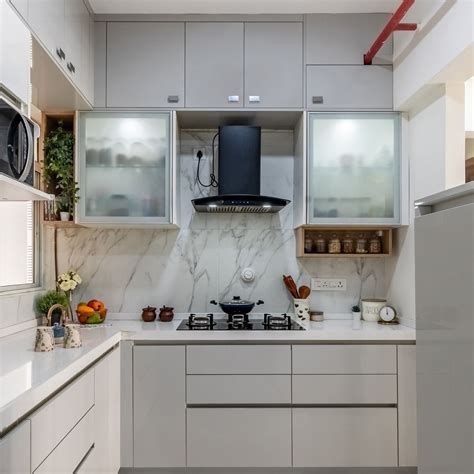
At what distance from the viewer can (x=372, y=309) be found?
292 cm

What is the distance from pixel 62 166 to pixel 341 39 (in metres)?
1.89

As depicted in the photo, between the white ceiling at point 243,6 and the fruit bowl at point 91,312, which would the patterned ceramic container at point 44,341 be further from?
the white ceiling at point 243,6

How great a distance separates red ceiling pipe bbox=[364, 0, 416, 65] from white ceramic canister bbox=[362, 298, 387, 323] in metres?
1.52

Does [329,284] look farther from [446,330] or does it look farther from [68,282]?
[446,330]

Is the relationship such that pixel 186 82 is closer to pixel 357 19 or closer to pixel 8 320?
pixel 357 19

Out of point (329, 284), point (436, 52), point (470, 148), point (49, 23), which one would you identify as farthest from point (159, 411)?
point (470, 148)

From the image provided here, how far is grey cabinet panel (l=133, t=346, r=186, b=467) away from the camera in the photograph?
2.44 m

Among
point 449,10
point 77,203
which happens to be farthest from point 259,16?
point 77,203

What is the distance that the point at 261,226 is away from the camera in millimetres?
3121

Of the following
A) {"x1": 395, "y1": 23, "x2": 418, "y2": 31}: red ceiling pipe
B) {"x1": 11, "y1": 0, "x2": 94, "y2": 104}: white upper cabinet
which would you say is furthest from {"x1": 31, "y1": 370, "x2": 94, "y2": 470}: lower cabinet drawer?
{"x1": 395, "y1": 23, "x2": 418, "y2": 31}: red ceiling pipe

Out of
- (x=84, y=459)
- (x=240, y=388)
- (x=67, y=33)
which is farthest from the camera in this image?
(x=240, y=388)

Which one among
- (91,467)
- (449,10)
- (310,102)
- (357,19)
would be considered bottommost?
(91,467)

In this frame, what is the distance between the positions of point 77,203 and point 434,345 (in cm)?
222

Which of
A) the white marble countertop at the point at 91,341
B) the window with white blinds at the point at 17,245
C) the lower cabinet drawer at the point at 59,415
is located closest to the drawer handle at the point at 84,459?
the lower cabinet drawer at the point at 59,415
